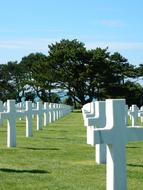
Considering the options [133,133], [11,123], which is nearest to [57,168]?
[133,133]

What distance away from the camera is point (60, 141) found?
16266 millimetres

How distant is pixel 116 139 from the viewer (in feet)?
20.0

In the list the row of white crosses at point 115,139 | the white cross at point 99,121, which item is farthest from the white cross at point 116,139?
the white cross at point 99,121

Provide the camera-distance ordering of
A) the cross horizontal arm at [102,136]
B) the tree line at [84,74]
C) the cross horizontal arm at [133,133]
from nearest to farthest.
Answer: the cross horizontal arm at [102,136], the cross horizontal arm at [133,133], the tree line at [84,74]

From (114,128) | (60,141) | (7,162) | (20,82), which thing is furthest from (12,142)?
(20,82)

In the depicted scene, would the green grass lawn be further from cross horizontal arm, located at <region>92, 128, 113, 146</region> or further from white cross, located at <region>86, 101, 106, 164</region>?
cross horizontal arm, located at <region>92, 128, 113, 146</region>

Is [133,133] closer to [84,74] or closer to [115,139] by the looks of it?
[115,139]

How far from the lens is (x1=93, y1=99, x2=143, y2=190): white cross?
19.7 ft

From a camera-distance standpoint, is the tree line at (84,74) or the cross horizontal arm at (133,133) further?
the tree line at (84,74)

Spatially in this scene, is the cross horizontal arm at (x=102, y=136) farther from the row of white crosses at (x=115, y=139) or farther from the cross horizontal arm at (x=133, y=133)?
the cross horizontal arm at (x=133, y=133)

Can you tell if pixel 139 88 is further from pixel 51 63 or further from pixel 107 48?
pixel 51 63

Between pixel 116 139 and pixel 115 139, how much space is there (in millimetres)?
13

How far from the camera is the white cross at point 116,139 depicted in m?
6.02

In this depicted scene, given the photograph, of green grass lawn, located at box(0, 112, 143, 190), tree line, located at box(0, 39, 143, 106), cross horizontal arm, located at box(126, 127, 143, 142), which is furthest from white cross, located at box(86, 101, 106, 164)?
tree line, located at box(0, 39, 143, 106)
